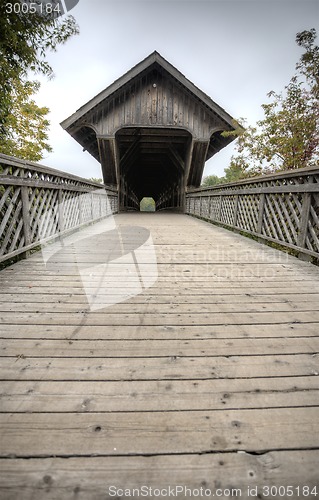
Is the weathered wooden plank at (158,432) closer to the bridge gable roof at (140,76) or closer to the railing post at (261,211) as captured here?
the railing post at (261,211)

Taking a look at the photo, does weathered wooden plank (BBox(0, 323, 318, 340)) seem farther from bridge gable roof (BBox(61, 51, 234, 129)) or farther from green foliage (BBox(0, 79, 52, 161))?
green foliage (BBox(0, 79, 52, 161))

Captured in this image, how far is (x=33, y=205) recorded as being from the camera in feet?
12.4

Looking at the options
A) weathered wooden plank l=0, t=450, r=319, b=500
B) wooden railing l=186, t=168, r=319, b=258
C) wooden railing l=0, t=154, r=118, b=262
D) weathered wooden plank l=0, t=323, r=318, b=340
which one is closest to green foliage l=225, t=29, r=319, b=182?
wooden railing l=186, t=168, r=319, b=258

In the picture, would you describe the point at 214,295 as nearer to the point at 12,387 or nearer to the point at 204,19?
the point at 12,387

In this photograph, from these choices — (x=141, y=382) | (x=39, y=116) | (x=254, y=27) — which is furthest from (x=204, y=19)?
(x=141, y=382)

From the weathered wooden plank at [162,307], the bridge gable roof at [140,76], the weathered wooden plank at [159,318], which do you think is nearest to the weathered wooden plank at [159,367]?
the weathered wooden plank at [159,318]

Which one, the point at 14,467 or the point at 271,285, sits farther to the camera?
the point at 271,285

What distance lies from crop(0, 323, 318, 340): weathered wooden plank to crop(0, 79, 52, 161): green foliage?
1078 cm

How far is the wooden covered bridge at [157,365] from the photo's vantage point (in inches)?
35.0

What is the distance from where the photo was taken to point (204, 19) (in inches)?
1806

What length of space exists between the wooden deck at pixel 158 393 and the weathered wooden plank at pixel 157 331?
0.01 meters

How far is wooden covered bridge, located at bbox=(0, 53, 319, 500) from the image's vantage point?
0.89m

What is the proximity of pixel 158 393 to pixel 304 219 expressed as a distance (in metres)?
3.06

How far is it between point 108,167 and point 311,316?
9952 mm
